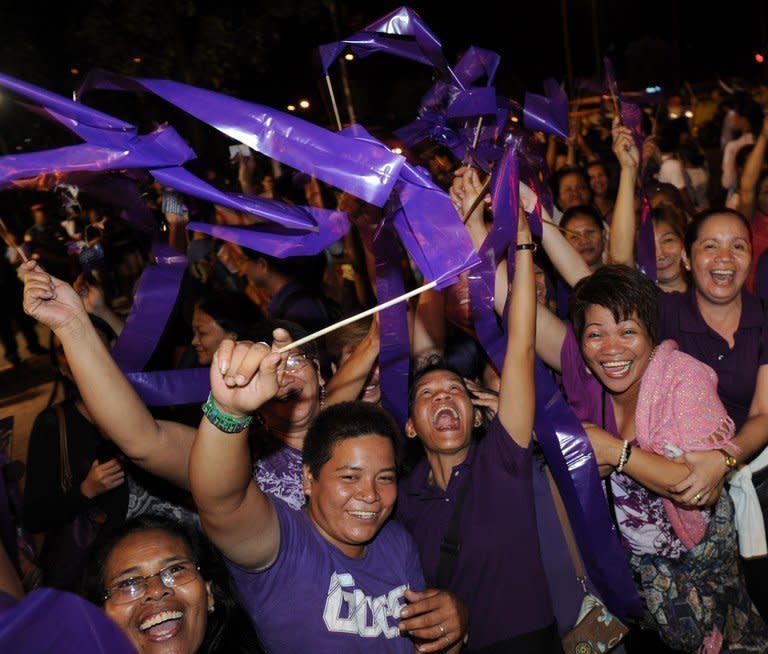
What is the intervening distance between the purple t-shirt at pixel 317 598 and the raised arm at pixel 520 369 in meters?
0.60

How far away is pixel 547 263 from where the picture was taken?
437 centimetres

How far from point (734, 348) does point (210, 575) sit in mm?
2150

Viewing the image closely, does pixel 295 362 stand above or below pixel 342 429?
above

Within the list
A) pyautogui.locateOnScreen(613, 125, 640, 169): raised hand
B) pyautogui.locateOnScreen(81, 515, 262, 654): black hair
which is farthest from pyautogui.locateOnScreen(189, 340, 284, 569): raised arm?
pyautogui.locateOnScreen(613, 125, 640, 169): raised hand

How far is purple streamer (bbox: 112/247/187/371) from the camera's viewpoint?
259 centimetres

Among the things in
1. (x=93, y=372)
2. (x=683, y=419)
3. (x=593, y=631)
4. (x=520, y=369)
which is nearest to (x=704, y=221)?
(x=683, y=419)

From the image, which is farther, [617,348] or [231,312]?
[231,312]

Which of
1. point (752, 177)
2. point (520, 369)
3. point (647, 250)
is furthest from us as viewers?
point (752, 177)

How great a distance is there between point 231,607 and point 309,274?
2965mm

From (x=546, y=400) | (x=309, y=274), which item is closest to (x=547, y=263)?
(x=309, y=274)

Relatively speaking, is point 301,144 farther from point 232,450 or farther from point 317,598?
point 317,598

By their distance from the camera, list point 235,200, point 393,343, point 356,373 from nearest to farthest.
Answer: point 235,200 → point 393,343 → point 356,373

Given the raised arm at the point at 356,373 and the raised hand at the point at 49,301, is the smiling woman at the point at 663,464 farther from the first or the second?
the raised hand at the point at 49,301

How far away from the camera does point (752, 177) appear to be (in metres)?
5.21
